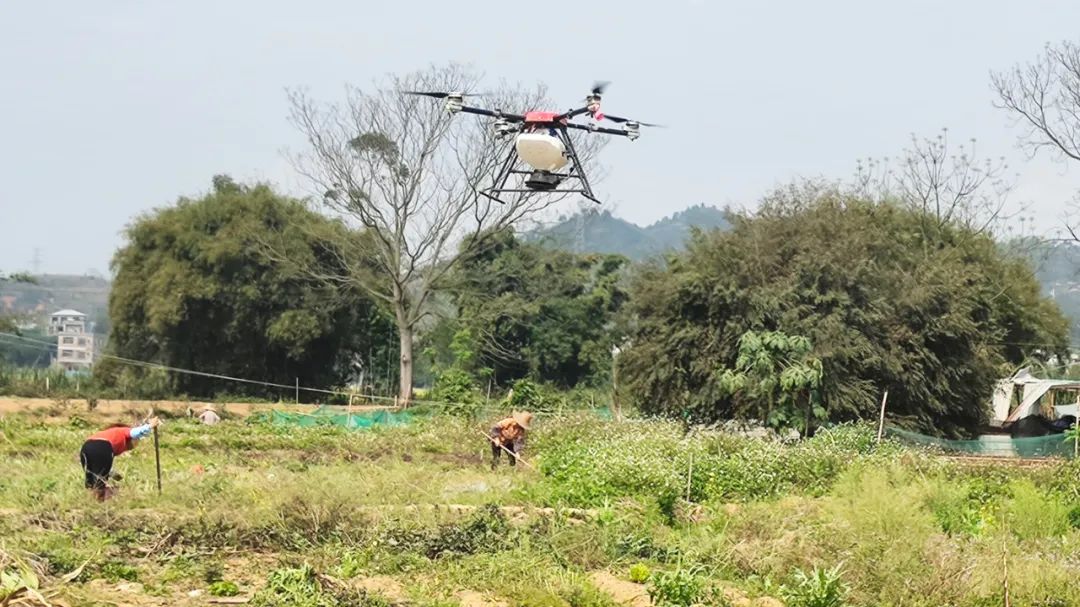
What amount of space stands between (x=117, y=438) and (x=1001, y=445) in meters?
17.9

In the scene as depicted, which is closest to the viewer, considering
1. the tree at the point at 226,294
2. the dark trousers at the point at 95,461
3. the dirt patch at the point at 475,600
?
the dirt patch at the point at 475,600

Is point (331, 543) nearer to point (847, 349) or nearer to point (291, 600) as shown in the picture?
point (291, 600)

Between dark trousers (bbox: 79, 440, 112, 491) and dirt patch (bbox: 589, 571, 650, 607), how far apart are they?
5745 millimetres

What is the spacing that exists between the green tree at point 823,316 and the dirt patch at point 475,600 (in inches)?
672

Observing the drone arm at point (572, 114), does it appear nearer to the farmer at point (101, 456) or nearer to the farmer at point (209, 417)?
the farmer at point (101, 456)

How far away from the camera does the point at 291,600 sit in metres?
8.09

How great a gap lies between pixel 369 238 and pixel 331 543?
33242 mm

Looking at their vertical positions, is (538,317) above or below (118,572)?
above

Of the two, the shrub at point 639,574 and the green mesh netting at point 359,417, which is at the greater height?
the green mesh netting at point 359,417

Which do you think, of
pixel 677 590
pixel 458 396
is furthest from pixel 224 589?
pixel 458 396

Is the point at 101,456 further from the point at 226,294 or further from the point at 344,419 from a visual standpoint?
the point at 226,294

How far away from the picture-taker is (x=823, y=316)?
26.7 meters

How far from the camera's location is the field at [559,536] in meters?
8.70

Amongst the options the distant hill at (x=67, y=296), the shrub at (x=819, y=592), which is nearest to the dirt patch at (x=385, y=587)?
the shrub at (x=819, y=592)
